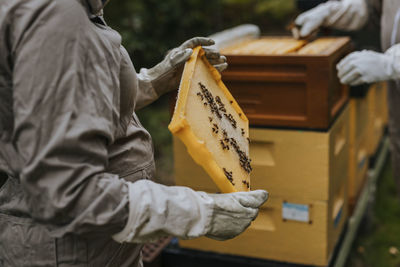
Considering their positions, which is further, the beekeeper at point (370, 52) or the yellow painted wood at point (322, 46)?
the beekeeper at point (370, 52)

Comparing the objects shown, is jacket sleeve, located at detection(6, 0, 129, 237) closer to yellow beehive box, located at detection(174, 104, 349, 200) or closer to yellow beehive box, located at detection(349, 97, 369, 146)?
yellow beehive box, located at detection(174, 104, 349, 200)

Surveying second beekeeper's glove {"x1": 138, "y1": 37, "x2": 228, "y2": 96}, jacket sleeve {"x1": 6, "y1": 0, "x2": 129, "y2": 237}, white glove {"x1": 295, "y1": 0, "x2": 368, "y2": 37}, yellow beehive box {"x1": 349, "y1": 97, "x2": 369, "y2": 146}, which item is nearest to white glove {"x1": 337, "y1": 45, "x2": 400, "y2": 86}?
yellow beehive box {"x1": 349, "y1": 97, "x2": 369, "y2": 146}

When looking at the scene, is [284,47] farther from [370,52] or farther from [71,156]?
[71,156]

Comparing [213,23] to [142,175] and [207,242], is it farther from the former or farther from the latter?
[142,175]

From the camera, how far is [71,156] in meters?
1.24

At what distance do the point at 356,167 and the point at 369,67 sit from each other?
1058 mm

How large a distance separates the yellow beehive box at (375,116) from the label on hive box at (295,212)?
1784 mm

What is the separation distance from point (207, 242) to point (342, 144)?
1063 millimetres

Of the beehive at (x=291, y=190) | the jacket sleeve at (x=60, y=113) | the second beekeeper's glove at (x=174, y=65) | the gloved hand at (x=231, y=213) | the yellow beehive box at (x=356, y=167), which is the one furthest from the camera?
the yellow beehive box at (x=356, y=167)

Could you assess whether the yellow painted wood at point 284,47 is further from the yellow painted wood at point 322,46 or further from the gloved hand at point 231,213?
the gloved hand at point 231,213

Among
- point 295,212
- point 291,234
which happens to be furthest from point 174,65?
point 291,234

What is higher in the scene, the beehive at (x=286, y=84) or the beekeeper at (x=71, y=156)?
the beekeeper at (x=71, y=156)

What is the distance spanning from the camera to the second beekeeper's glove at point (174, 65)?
1.98 metres

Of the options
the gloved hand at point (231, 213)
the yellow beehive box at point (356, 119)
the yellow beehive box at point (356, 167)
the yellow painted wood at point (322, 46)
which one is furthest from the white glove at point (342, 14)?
the gloved hand at point (231, 213)
